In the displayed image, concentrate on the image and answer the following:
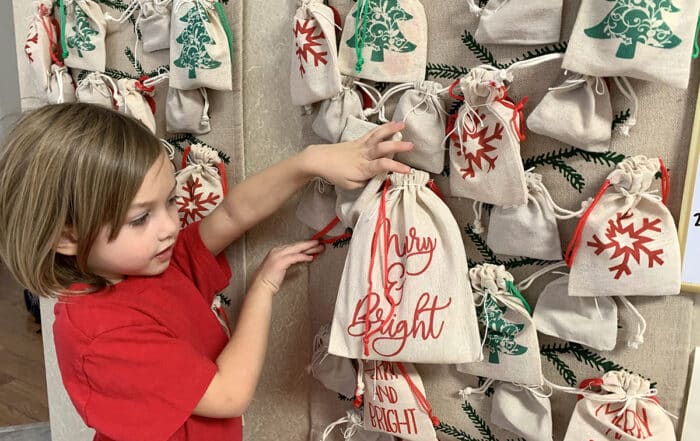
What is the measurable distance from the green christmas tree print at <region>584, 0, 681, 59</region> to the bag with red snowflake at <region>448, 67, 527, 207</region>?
115 millimetres

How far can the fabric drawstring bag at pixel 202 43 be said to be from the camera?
787 mm

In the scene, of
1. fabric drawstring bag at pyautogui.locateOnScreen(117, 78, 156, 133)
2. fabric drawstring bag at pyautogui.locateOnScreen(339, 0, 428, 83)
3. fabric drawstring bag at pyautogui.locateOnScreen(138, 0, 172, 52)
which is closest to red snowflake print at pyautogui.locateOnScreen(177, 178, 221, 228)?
fabric drawstring bag at pyautogui.locateOnScreen(117, 78, 156, 133)

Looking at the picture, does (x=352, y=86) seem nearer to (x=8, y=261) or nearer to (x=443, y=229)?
(x=443, y=229)

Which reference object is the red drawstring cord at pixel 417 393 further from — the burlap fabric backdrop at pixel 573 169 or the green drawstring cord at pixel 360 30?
the green drawstring cord at pixel 360 30

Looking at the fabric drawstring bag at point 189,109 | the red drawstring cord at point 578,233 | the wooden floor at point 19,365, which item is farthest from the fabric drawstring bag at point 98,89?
the wooden floor at point 19,365

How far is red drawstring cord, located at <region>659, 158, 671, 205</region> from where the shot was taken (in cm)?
56

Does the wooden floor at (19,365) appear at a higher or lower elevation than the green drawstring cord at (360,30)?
lower

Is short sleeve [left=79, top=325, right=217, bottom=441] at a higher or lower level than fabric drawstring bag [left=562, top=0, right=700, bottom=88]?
lower

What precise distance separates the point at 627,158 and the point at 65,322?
68cm

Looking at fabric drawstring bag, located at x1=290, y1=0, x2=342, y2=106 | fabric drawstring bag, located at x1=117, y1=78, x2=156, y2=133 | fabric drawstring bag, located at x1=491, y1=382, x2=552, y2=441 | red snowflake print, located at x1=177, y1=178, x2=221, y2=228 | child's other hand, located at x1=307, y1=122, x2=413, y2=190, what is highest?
fabric drawstring bag, located at x1=290, y1=0, x2=342, y2=106

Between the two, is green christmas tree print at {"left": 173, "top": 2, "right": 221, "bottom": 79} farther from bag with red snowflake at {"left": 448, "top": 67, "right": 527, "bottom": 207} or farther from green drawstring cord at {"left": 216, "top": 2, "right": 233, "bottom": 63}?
bag with red snowflake at {"left": 448, "top": 67, "right": 527, "bottom": 207}

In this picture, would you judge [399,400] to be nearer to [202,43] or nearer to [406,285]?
[406,285]

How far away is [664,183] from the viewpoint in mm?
562

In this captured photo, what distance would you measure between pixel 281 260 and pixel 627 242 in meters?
0.47
